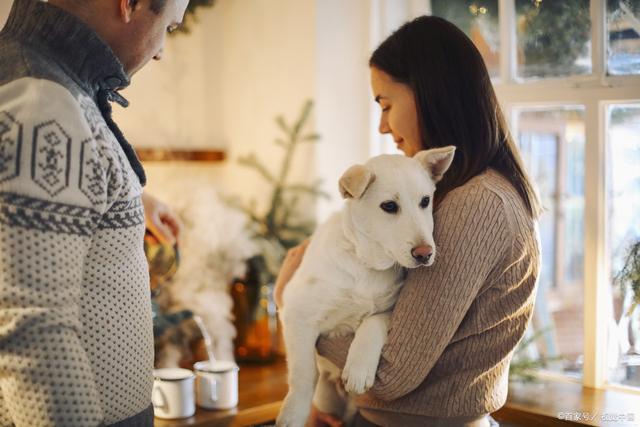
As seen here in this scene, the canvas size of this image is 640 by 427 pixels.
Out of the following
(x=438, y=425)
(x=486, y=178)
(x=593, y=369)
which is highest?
(x=486, y=178)

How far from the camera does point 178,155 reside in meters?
2.62

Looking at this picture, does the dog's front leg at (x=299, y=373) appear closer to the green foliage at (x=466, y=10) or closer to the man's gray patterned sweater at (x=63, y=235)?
the man's gray patterned sweater at (x=63, y=235)

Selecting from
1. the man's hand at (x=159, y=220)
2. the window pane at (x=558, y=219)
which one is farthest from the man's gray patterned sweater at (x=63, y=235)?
the window pane at (x=558, y=219)

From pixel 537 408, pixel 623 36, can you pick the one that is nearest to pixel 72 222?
pixel 537 408

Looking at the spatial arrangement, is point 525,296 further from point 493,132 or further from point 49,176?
point 49,176

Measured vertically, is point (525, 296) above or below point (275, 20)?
below

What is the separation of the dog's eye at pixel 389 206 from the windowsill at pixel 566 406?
79 cm

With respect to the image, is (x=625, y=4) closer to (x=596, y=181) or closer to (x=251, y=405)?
(x=596, y=181)

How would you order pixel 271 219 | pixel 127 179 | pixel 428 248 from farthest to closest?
1. pixel 271 219
2. pixel 428 248
3. pixel 127 179

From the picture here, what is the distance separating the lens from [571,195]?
2.78m

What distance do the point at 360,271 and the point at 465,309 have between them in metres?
0.23

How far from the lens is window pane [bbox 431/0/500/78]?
6.94 ft

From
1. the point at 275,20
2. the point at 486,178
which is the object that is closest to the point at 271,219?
the point at 275,20

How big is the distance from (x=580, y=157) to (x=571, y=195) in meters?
0.72
